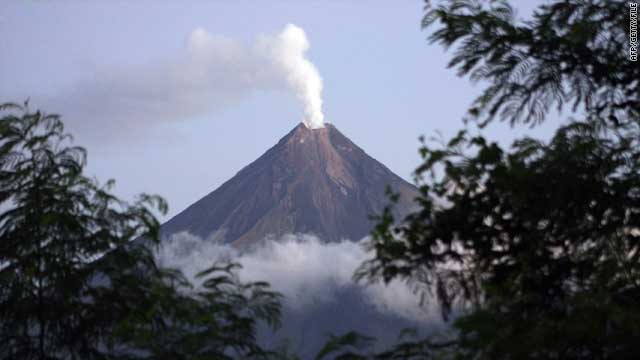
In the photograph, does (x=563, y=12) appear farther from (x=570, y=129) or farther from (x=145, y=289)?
(x=145, y=289)

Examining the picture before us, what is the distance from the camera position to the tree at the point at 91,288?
10.2 meters

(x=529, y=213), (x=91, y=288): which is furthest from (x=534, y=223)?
(x=91, y=288)

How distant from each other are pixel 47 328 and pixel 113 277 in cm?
92

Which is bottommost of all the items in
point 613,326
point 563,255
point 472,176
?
point 613,326

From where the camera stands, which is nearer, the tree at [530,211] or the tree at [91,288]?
the tree at [530,211]

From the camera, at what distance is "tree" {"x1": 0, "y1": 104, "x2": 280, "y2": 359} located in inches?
403

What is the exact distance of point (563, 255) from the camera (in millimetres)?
7539

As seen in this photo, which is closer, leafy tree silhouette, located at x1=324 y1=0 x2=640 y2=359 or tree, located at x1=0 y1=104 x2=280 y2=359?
leafy tree silhouette, located at x1=324 y1=0 x2=640 y2=359

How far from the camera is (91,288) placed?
10750 millimetres

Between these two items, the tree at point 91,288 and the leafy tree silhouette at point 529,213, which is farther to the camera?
the tree at point 91,288

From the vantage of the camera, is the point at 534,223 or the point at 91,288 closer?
the point at 534,223

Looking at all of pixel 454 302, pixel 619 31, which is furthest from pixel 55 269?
pixel 619 31

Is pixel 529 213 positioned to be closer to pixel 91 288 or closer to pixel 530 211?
pixel 530 211

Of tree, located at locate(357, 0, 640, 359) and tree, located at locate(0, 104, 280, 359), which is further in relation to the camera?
tree, located at locate(0, 104, 280, 359)
